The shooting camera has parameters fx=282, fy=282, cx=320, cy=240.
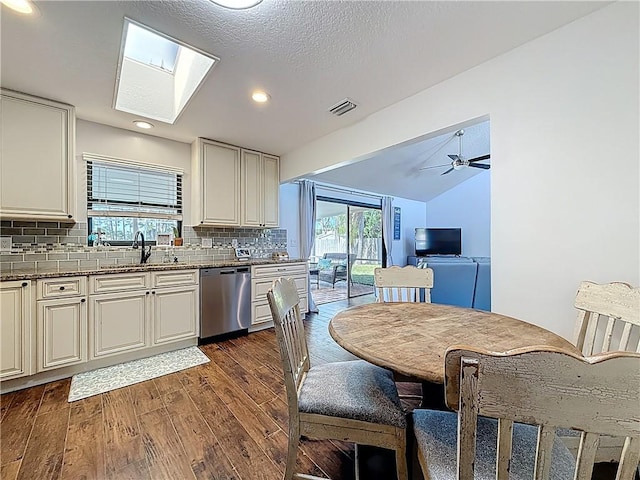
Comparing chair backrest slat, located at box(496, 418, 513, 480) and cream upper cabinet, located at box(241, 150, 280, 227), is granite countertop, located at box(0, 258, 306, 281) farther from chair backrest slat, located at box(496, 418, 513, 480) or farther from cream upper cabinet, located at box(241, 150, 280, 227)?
chair backrest slat, located at box(496, 418, 513, 480)

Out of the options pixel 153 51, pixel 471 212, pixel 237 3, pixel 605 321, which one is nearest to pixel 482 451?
pixel 605 321

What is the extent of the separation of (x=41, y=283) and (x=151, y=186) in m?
1.56

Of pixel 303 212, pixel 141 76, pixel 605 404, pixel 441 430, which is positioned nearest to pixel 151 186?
pixel 141 76

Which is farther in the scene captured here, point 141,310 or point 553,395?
point 141,310

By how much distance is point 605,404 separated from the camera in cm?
55

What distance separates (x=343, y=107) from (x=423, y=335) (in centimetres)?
222

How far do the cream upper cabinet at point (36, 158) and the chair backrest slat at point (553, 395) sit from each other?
3.40 m

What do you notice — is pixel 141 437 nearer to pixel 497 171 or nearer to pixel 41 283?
pixel 41 283

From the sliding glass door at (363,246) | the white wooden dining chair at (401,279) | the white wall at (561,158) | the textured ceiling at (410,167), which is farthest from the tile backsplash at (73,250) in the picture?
the white wall at (561,158)

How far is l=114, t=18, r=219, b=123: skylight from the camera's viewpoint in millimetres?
2473

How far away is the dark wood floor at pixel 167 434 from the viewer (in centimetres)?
146

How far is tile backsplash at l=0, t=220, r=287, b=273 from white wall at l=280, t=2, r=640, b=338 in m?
3.18

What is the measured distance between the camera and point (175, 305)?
3.05 m

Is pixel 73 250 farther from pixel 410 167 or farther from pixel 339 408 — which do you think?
pixel 410 167
